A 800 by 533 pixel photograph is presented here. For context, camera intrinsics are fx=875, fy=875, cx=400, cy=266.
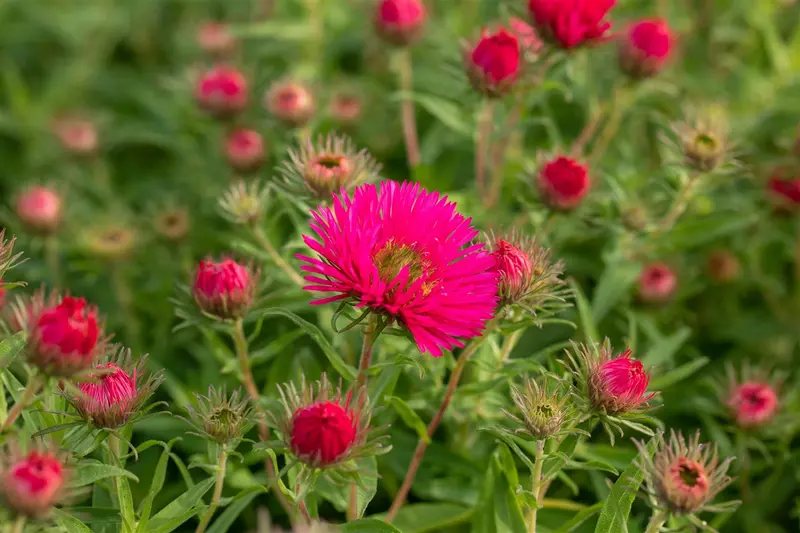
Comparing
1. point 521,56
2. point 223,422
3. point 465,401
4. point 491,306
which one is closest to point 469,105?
point 521,56

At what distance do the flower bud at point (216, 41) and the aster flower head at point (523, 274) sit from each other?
6.91ft

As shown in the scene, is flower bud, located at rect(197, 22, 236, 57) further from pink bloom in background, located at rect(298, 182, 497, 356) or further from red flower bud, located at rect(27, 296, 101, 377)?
red flower bud, located at rect(27, 296, 101, 377)

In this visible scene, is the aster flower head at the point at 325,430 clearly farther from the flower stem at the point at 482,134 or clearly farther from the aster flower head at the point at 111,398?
the flower stem at the point at 482,134

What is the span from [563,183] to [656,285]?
62 cm

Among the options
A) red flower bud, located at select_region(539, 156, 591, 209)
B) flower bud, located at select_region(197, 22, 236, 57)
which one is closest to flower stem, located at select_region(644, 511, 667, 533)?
red flower bud, located at select_region(539, 156, 591, 209)

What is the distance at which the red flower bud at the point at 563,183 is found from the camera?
204cm

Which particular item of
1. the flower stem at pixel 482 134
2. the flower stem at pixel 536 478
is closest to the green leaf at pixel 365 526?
the flower stem at pixel 536 478

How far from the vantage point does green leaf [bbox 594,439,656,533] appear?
1604 millimetres

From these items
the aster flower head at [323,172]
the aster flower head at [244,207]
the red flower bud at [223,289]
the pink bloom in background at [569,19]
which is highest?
the pink bloom in background at [569,19]

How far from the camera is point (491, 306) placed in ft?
5.01

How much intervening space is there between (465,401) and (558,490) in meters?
0.42

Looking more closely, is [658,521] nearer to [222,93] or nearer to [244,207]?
[244,207]

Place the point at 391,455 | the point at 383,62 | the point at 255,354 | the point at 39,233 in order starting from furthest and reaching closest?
the point at 383,62 < the point at 39,233 < the point at 391,455 < the point at 255,354

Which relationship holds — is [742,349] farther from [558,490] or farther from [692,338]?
[558,490]
